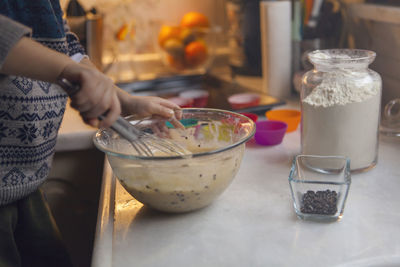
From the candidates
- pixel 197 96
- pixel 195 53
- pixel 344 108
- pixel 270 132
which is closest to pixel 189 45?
pixel 195 53

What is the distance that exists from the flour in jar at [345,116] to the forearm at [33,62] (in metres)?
0.40

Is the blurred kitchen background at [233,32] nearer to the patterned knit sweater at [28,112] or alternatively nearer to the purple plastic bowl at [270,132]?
the purple plastic bowl at [270,132]

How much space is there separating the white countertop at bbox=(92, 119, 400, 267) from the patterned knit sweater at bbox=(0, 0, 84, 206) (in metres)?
0.13

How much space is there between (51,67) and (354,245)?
0.41 m

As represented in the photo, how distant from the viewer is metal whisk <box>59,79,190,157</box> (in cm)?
46

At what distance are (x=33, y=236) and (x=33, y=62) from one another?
16.1 inches

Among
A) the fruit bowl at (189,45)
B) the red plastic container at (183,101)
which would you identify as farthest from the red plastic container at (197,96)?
the fruit bowl at (189,45)

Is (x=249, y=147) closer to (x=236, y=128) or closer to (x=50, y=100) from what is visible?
(x=236, y=128)

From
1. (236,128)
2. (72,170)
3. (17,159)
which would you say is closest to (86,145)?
(72,170)

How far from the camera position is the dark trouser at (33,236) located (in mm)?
712

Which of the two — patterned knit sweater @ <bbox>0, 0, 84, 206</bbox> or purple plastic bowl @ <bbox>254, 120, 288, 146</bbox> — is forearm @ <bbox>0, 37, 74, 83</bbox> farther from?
purple plastic bowl @ <bbox>254, 120, 288, 146</bbox>

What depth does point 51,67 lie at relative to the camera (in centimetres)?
47

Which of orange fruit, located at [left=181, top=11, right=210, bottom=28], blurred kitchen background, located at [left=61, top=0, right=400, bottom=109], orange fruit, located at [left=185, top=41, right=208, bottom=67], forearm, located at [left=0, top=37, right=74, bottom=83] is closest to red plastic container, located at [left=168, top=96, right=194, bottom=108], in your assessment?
blurred kitchen background, located at [left=61, top=0, right=400, bottom=109]

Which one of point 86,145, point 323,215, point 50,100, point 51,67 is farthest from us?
point 86,145
